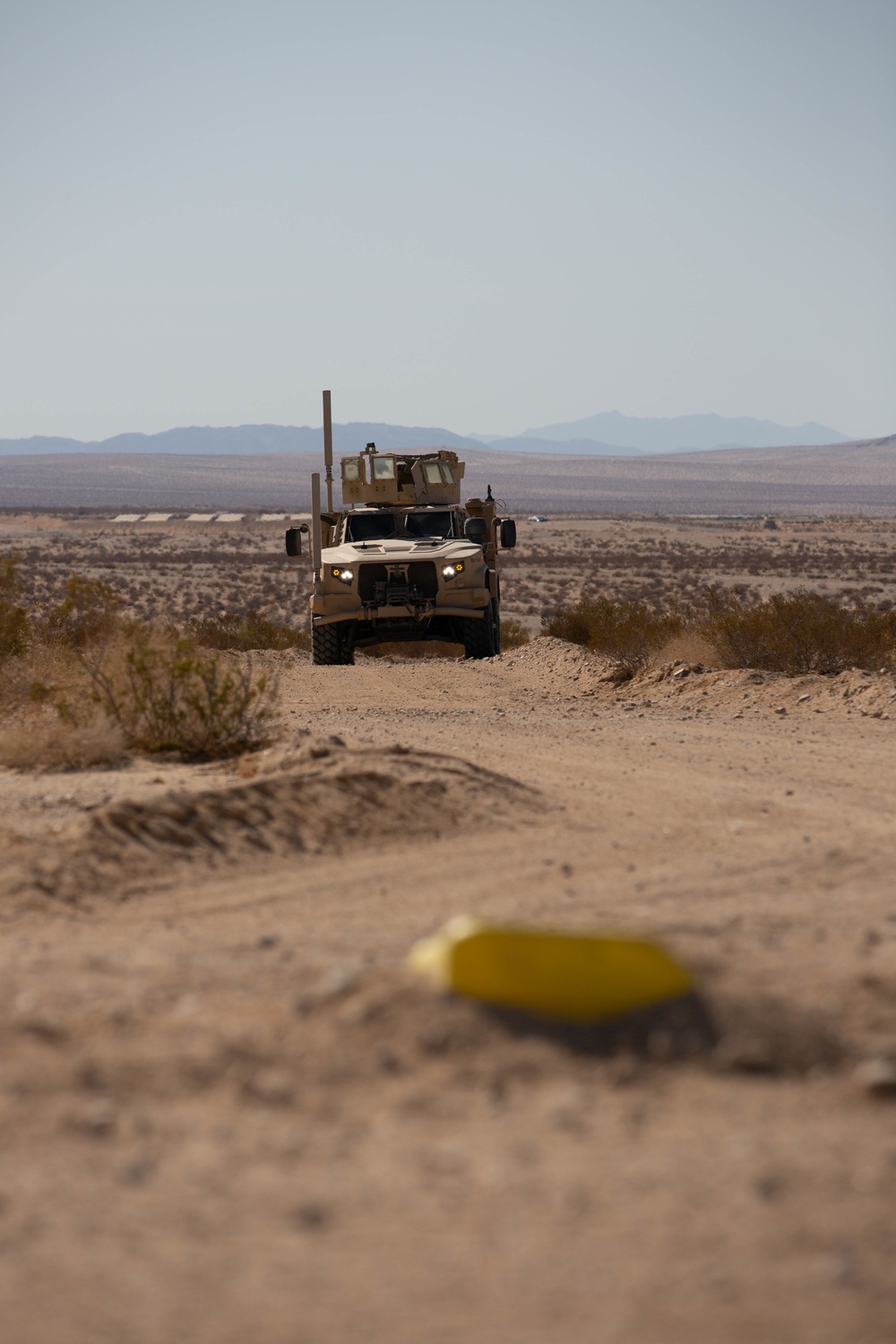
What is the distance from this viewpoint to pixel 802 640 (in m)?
17.2

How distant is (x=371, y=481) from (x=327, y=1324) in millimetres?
16803

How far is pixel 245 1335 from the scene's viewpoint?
3.05m

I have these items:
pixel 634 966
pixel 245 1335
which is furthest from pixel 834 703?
pixel 245 1335

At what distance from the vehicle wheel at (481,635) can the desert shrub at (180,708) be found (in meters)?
7.73

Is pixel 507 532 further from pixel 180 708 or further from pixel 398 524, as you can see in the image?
pixel 180 708

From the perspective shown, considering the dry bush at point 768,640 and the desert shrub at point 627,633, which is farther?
the desert shrub at point 627,633

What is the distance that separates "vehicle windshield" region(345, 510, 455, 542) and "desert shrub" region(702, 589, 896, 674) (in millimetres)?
4030

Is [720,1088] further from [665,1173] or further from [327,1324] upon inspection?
[327,1324]

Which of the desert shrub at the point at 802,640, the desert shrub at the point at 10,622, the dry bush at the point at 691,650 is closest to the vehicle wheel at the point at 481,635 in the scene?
the dry bush at the point at 691,650

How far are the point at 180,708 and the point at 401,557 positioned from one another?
743cm

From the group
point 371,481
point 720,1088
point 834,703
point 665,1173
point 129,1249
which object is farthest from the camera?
point 371,481

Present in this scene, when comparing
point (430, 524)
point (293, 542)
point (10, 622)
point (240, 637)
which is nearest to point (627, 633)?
point (430, 524)

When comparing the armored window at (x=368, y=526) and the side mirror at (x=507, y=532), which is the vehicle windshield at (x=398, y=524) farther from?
the side mirror at (x=507, y=532)

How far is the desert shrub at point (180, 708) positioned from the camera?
10594 mm
